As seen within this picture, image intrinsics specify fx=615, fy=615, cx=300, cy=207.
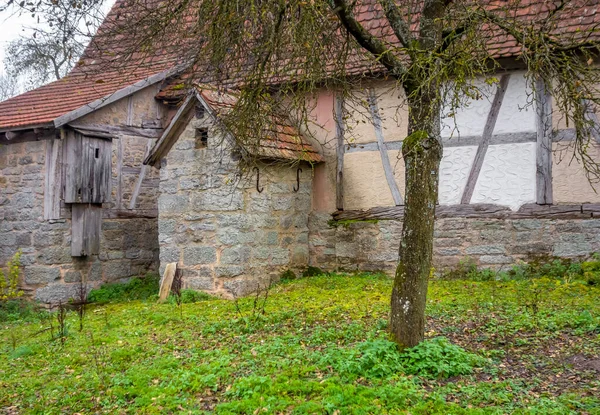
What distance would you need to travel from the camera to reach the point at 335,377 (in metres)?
4.86

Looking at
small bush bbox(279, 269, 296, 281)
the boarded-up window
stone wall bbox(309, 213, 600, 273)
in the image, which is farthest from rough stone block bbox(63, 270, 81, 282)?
stone wall bbox(309, 213, 600, 273)

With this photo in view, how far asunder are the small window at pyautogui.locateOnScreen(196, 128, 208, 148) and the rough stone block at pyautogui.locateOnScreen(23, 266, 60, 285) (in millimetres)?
3508

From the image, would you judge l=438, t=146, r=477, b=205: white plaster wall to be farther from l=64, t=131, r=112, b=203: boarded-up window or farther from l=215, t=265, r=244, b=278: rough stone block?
l=64, t=131, r=112, b=203: boarded-up window

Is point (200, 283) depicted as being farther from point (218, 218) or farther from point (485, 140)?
point (485, 140)

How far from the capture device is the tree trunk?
522 cm

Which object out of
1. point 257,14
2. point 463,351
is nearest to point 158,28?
point 257,14

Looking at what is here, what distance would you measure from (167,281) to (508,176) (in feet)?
17.5

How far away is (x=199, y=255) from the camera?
9.24 metres

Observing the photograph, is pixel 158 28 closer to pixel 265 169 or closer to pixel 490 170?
pixel 265 169

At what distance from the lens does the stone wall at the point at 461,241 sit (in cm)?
888

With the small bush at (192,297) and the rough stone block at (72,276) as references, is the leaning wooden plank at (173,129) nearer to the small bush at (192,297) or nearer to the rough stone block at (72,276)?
the small bush at (192,297)

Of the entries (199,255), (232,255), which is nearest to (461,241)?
(232,255)

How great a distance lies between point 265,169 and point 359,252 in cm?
217

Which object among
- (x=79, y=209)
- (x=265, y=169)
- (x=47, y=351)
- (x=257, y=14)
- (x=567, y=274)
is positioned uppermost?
(x=257, y=14)
